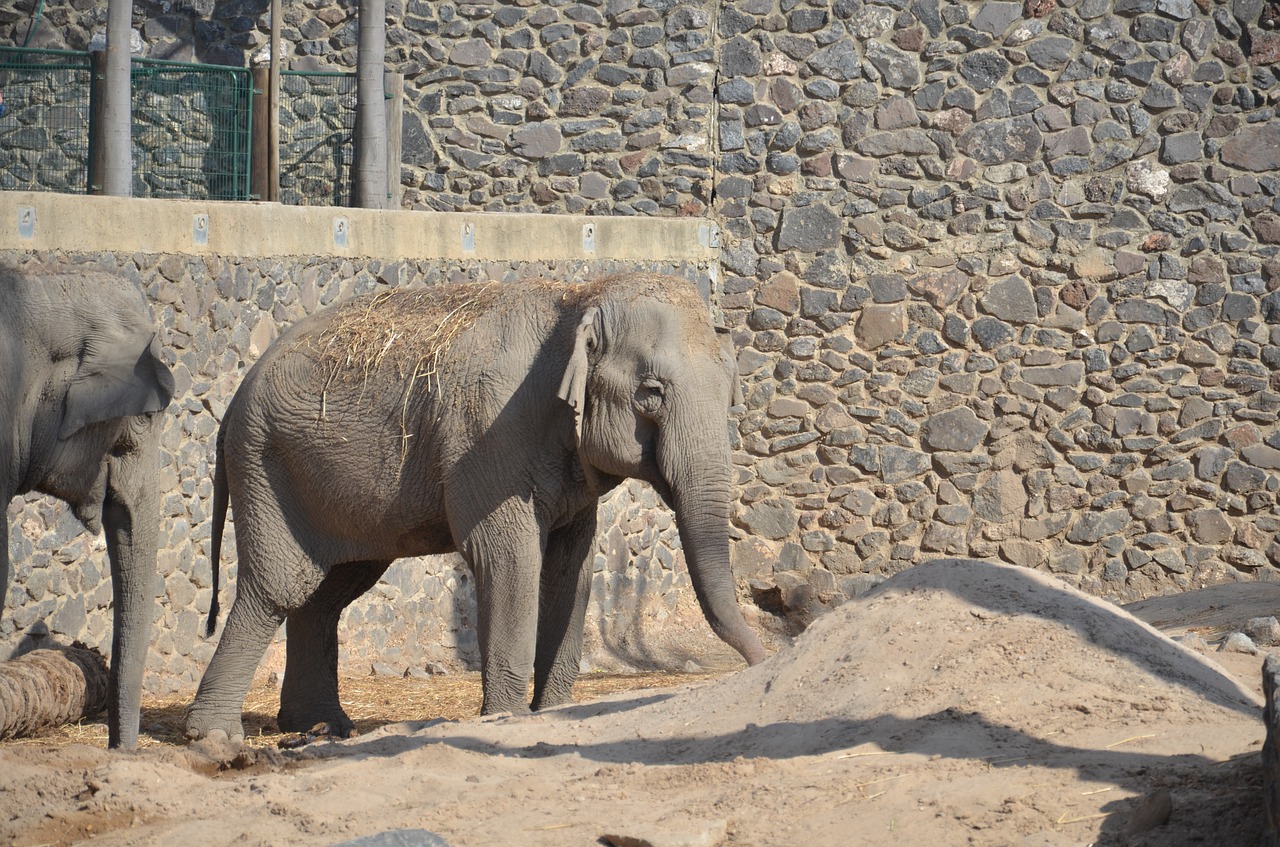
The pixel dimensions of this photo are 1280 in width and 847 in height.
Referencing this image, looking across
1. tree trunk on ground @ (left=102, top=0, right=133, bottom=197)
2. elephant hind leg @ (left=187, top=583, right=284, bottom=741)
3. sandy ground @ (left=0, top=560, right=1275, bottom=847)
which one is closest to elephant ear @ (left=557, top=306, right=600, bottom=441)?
sandy ground @ (left=0, top=560, right=1275, bottom=847)

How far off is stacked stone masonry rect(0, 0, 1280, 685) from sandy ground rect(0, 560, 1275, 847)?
612cm

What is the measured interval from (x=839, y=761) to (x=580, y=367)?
2482mm

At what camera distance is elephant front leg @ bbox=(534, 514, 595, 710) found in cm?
795

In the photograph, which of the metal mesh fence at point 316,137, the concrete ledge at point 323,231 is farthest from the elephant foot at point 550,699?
the metal mesh fence at point 316,137

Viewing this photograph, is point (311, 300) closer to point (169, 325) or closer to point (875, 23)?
point (169, 325)

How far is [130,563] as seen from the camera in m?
7.12

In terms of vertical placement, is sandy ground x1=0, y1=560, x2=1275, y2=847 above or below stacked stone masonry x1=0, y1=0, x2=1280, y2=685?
below

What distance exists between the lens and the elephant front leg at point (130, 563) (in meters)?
6.97

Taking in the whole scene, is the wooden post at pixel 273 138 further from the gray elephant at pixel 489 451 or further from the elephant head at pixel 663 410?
the elephant head at pixel 663 410

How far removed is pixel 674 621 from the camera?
41.2ft

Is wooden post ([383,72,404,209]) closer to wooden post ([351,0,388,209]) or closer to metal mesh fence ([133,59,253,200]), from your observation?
wooden post ([351,0,388,209])

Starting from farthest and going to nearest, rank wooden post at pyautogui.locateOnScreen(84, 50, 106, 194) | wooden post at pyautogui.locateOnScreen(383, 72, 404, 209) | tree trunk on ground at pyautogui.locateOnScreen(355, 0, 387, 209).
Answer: wooden post at pyautogui.locateOnScreen(383, 72, 404, 209)
tree trunk on ground at pyautogui.locateOnScreen(355, 0, 387, 209)
wooden post at pyautogui.locateOnScreen(84, 50, 106, 194)

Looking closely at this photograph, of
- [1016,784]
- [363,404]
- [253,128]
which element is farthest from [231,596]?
[1016,784]

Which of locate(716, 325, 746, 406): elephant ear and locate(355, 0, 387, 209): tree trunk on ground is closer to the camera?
locate(716, 325, 746, 406): elephant ear
